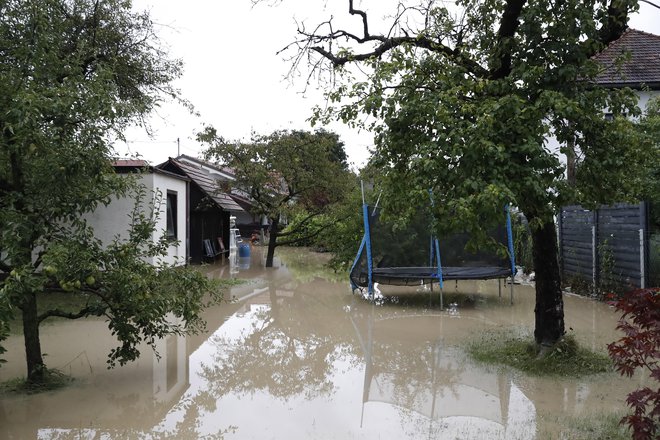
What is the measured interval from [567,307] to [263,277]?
908cm

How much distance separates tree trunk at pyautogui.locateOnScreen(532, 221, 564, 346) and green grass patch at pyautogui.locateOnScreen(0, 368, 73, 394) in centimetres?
543

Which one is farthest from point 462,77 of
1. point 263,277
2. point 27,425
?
point 263,277

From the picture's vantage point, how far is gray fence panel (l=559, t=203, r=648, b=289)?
10.4 metres

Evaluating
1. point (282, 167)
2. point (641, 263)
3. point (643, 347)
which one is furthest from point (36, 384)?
point (282, 167)

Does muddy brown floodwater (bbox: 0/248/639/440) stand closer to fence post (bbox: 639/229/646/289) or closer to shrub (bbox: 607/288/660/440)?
fence post (bbox: 639/229/646/289)

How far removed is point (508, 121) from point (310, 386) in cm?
347

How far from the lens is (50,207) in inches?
218

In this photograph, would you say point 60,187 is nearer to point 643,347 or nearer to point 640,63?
point 643,347

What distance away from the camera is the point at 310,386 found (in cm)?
626

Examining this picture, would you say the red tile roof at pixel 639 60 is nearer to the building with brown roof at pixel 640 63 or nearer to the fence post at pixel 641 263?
the building with brown roof at pixel 640 63

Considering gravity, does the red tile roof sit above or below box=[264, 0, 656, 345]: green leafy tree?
above

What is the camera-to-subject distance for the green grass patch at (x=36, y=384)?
19.0 ft

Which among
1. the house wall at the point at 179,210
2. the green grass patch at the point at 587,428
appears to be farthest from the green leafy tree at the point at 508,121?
the house wall at the point at 179,210

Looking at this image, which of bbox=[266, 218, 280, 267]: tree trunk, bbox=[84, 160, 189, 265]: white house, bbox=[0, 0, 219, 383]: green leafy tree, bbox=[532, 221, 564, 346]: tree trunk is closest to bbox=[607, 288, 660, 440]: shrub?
bbox=[532, 221, 564, 346]: tree trunk
